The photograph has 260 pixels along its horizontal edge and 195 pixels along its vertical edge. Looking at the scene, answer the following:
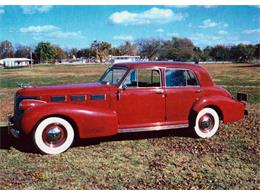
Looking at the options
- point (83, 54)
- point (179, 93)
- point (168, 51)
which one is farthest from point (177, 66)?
point (83, 54)

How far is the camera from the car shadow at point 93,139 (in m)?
5.75

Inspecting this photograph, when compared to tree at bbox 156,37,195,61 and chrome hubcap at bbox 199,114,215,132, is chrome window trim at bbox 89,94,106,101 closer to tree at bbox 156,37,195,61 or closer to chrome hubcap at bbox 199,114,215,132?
chrome hubcap at bbox 199,114,215,132

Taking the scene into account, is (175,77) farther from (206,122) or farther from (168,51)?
(168,51)

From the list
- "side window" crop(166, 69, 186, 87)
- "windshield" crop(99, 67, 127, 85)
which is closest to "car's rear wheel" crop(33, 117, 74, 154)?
"windshield" crop(99, 67, 127, 85)

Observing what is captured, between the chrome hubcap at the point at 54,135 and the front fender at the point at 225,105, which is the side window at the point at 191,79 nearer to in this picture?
the front fender at the point at 225,105

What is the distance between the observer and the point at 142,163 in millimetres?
5039

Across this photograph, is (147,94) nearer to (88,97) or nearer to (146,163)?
(88,97)

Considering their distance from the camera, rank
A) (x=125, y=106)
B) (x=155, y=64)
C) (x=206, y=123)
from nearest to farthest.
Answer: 1. (x=125, y=106)
2. (x=155, y=64)
3. (x=206, y=123)

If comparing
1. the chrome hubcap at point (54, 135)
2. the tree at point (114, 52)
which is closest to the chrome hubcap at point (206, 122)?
the chrome hubcap at point (54, 135)

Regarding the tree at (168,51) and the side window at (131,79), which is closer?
the side window at (131,79)

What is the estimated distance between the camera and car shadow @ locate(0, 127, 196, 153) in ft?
18.9

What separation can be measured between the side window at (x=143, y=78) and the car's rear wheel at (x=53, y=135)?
4.10ft

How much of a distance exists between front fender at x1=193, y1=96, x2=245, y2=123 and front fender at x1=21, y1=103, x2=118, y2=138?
1.62 m

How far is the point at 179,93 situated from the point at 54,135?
7.49ft
